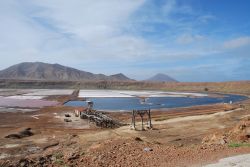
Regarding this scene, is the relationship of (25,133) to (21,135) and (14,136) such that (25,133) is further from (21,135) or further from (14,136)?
(14,136)

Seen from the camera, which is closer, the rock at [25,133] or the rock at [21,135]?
the rock at [21,135]

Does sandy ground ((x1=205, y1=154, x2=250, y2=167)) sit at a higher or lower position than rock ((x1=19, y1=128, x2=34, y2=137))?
higher

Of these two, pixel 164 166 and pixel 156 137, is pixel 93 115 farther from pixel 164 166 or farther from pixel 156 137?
pixel 164 166

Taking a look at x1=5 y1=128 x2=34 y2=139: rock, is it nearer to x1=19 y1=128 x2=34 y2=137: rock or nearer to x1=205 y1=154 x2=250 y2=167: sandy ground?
x1=19 y1=128 x2=34 y2=137: rock

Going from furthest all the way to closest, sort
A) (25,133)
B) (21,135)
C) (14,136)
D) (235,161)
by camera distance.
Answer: (25,133), (21,135), (14,136), (235,161)

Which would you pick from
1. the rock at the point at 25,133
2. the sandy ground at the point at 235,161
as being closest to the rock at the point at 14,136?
the rock at the point at 25,133

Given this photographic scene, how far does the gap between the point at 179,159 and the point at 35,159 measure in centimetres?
608

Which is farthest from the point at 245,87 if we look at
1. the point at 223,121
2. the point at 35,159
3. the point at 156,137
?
the point at 35,159

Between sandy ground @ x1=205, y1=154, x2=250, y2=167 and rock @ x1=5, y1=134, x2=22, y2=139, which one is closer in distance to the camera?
sandy ground @ x1=205, y1=154, x2=250, y2=167

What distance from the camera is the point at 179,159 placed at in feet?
44.0

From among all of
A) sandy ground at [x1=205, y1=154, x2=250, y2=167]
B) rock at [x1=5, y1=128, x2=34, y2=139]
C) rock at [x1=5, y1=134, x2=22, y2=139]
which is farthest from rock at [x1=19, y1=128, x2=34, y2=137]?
sandy ground at [x1=205, y1=154, x2=250, y2=167]

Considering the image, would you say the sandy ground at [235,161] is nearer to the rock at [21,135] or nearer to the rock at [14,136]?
the rock at [14,136]

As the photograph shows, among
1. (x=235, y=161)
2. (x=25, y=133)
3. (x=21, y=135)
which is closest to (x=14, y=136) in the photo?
(x=21, y=135)

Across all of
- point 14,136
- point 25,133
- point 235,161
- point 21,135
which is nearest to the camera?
point 235,161
